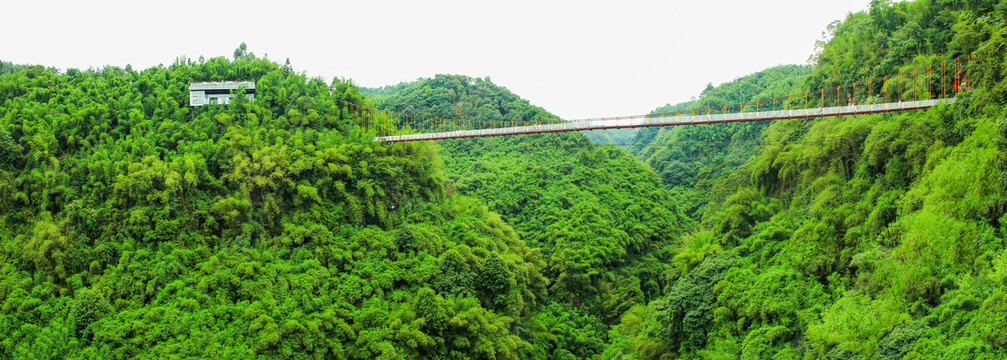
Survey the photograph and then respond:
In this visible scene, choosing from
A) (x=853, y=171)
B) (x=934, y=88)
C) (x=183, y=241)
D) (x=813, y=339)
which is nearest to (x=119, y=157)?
(x=183, y=241)

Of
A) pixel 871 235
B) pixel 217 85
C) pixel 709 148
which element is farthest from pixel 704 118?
pixel 709 148

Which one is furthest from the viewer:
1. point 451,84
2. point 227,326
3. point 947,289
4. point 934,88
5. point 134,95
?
point 451,84

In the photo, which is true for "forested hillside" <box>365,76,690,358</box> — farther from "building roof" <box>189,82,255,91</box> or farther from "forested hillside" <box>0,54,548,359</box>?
"building roof" <box>189,82,255,91</box>

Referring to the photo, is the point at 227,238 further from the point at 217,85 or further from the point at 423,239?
the point at 217,85

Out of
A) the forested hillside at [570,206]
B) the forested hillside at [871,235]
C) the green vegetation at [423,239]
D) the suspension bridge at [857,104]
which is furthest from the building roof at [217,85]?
the forested hillside at [871,235]

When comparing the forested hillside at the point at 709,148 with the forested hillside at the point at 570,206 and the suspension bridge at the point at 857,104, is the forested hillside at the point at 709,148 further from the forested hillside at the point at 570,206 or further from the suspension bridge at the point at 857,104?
the suspension bridge at the point at 857,104

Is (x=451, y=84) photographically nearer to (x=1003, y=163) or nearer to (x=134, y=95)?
(x=134, y=95)

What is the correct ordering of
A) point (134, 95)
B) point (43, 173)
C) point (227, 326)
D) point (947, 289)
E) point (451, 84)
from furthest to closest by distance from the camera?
1. point (451, 84)
2. point (134, 95)
3. point (43, 173)
4. point (227, 326)
5. point (947, 289)
